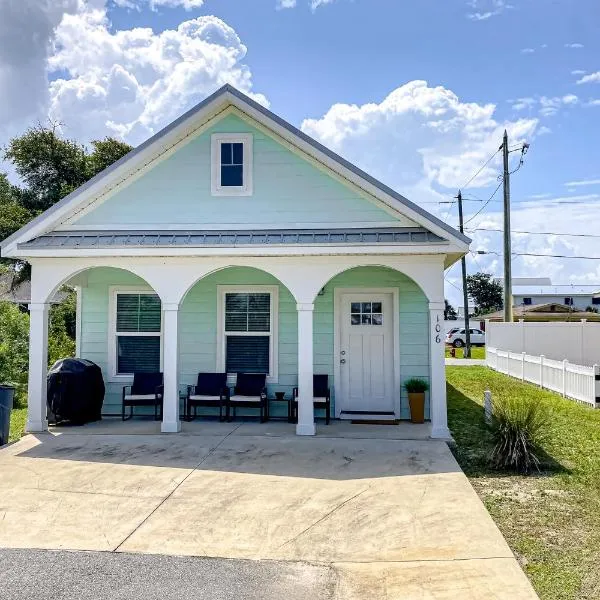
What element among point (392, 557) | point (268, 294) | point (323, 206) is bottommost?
point (392, 557)

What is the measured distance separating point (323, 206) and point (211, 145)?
2.39 m

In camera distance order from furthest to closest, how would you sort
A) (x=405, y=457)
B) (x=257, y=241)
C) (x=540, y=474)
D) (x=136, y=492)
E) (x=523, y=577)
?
(x=257, y=241) < (x=405, y=457) < (x=540, y=474) < (x=136, y=492) < (x=523, y=577)

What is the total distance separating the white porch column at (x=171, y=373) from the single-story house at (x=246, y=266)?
0.02 meters

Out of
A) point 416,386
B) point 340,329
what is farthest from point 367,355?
point 416,386

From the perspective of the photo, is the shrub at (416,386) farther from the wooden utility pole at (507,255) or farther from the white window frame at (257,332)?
the wooden utility pole at (507,255)

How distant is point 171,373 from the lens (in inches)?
371

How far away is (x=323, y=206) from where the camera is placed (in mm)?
10062

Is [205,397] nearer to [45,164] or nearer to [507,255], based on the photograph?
[507,255]

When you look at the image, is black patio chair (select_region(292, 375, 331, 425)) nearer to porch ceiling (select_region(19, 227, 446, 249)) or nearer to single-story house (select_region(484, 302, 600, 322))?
porch ceiling (select_region(19, 227, 446, 249))

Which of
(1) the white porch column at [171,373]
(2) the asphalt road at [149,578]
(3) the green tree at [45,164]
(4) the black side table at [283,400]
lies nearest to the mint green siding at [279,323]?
(4) the black side table at [283,400]

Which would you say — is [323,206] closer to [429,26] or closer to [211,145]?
[211,145]

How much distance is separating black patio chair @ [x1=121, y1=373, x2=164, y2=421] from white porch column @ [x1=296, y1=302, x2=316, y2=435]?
3041 mm

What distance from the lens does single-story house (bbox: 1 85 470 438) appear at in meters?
9.20

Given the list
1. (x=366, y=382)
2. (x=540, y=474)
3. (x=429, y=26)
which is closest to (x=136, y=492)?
(x=540, y=474)
